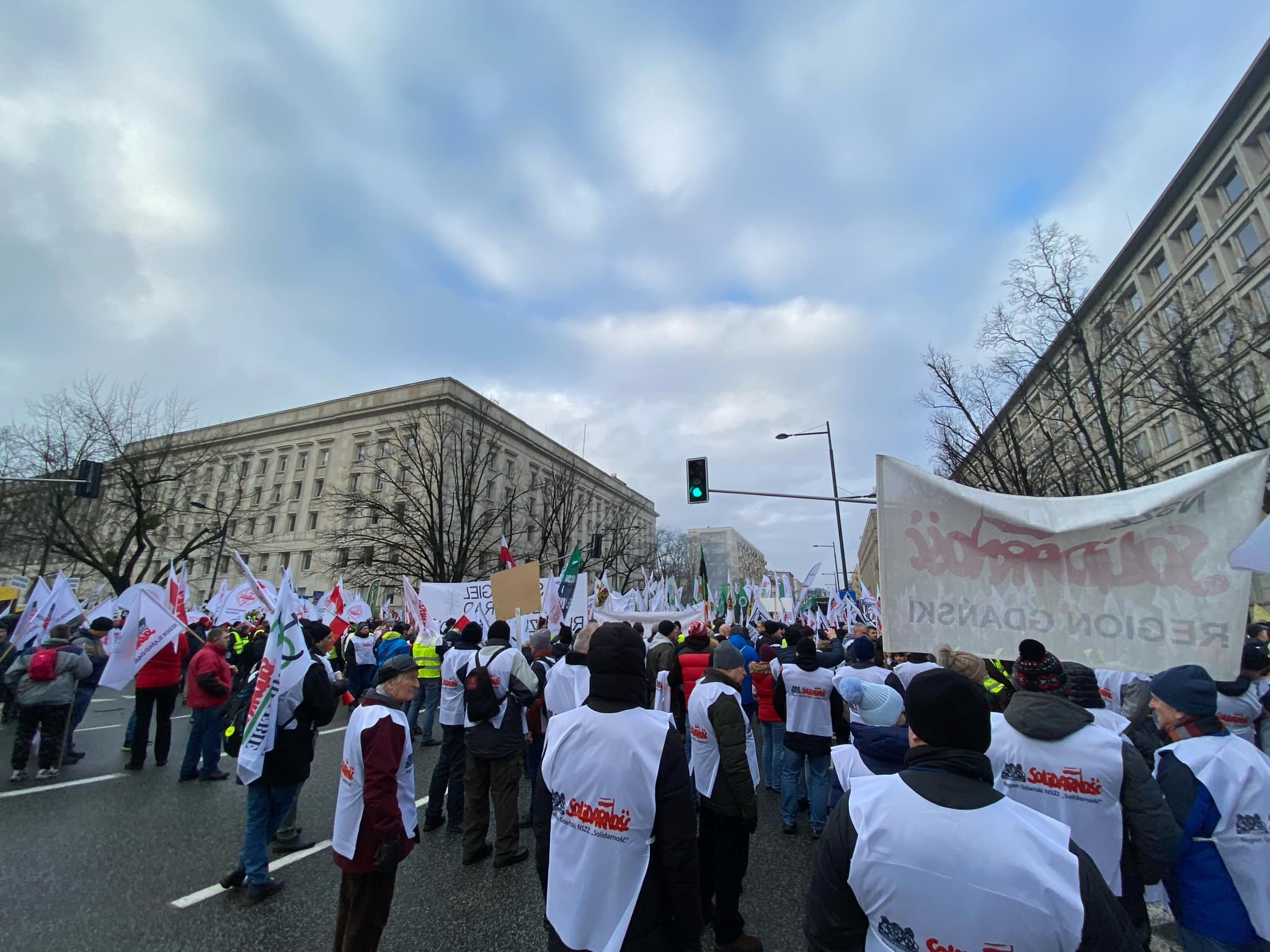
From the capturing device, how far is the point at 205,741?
717cm

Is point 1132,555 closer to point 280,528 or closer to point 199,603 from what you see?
point 280,528

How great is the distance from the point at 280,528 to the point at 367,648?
44.2 metres

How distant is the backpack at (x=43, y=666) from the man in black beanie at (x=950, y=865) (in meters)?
9.60

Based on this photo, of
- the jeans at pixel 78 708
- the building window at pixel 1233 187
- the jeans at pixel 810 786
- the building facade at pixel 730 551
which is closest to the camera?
the jeans at pixel 810 786

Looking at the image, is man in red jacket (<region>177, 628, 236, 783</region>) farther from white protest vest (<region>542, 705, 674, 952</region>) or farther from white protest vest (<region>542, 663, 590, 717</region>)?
white protest vest (<region>542, 705, 674, 952</region>)

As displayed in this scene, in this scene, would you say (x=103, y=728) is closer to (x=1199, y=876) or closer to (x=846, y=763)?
(x=846, y=763)

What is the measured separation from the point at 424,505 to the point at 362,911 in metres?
37.0

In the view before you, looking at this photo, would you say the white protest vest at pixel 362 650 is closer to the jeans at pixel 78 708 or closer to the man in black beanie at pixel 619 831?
the jeans at pixel 78 708

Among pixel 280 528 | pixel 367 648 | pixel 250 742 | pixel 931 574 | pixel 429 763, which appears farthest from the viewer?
pixel 280 528

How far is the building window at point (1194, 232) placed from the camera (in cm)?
2822

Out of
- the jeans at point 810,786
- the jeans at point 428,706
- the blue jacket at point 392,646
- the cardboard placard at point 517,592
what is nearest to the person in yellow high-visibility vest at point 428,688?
the jeans at point 428,706

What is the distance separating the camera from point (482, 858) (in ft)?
16.8

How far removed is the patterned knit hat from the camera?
10.5 ft

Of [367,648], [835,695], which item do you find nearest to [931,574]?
[835,695]
